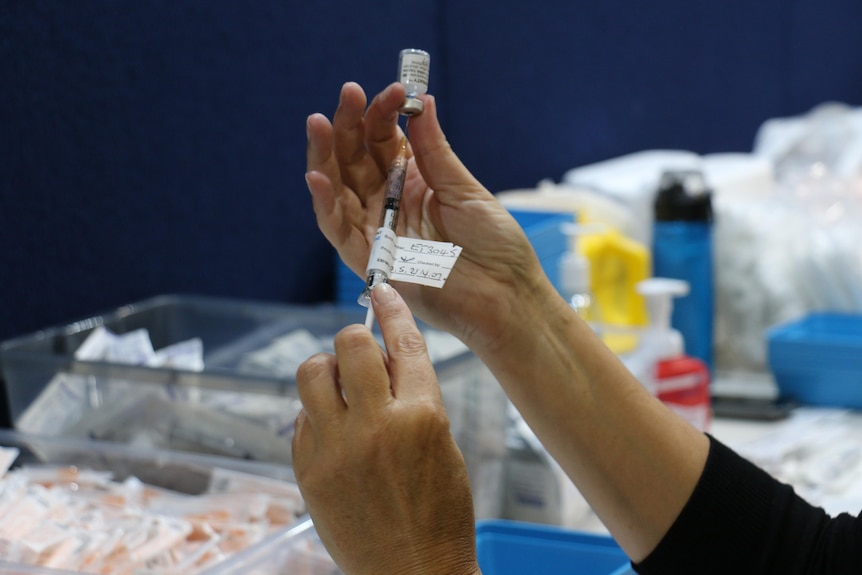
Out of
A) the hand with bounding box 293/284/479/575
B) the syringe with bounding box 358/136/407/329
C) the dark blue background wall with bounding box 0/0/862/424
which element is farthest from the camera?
the dark blue background wall with bounding box 0/0/862/424

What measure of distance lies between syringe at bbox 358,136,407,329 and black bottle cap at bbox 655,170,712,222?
952 millimetres

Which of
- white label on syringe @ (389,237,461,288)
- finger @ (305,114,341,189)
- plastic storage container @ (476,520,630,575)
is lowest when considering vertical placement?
plastic storage container @ (476,520,630,575)

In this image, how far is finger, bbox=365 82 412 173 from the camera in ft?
2.84

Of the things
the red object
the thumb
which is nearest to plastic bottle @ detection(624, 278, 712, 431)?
the red object

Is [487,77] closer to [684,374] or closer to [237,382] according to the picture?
[684,374]

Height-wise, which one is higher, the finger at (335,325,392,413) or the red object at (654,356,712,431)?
the finger at (335,325,392,413)

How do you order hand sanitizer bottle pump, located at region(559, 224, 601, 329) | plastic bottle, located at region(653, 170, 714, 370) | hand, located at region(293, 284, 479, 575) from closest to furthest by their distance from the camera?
hand, located at region(293, 284, 479, 575)
hand sanitizer bottle pump, located at region(559, 224, 601, 329)
plastic bottle, located at region(653, 170, 714, 370)

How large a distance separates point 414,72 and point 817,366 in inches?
40.5

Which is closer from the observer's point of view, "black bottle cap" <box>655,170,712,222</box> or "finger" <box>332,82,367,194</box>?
"finger" <box>332,82,367,194</box>

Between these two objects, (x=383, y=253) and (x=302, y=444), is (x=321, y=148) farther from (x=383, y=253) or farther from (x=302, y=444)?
(x=302, y=444)

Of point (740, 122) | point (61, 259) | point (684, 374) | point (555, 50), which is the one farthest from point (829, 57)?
point (61, 259)

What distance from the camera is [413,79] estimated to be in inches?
34.5

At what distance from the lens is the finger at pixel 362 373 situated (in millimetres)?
646

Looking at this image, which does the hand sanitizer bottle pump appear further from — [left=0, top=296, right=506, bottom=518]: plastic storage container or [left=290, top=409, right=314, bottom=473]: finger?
[left=290, top=409, right=314, bottom=473]: finger
